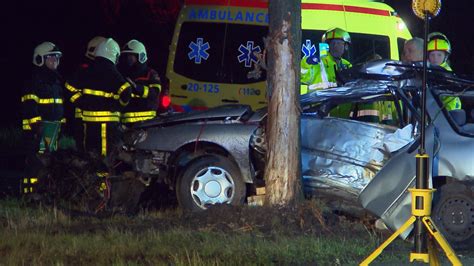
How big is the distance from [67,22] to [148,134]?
16748mm

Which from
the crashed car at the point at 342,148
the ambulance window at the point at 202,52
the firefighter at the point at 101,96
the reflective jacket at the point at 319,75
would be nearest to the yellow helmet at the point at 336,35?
the reflective jacket at the point at 319,75

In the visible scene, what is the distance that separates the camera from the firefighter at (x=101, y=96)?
11594 mm

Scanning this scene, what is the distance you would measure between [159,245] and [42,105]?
3999 millimetres

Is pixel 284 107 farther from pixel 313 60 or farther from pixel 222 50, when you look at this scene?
pixel 222 50

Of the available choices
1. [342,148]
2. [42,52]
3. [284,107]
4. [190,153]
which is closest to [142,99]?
[42,52]

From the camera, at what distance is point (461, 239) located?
9.16 metres

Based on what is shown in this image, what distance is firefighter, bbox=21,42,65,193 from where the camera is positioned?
1198 centimetres

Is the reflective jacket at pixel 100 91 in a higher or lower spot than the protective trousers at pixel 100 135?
higher

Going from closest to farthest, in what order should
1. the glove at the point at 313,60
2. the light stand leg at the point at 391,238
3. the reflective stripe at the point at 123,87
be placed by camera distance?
1. the light stand leg at the point at 391,238
2. the reflective stripe at the point at 123,87
3. the glove at the point at 313,60

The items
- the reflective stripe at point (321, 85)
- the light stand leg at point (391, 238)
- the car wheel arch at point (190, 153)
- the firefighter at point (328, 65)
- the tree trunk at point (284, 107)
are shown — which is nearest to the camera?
the light stand leg at point (391, 238)

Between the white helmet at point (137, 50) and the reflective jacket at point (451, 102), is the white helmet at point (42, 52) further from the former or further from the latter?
the reflective jacket at point (451, 102)

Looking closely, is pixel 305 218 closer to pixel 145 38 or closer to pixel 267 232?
pixel 267 232

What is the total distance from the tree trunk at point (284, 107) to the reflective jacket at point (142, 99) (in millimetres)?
2468

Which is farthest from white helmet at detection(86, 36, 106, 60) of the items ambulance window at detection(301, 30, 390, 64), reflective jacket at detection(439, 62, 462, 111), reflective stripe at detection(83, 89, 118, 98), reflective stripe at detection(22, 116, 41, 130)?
reflective jacket at detection(439, 62, 462, 111)
